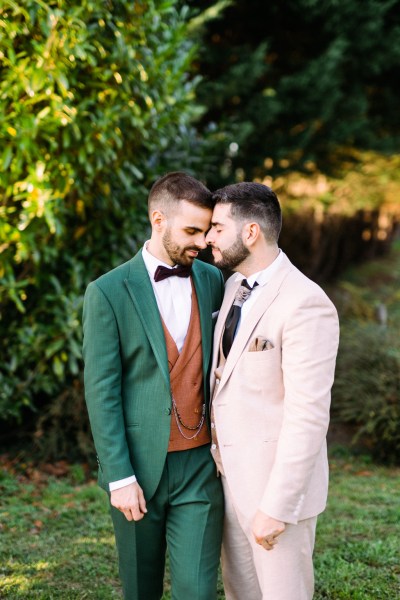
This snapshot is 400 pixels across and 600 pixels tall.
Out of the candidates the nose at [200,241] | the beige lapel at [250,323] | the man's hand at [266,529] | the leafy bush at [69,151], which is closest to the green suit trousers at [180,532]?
the man's hand at [266,529]

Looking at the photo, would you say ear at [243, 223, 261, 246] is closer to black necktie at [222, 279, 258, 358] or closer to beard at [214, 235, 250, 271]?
beard at [214, 235, 250, 271]

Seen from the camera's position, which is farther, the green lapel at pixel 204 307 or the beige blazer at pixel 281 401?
the green lapel at pixel 204 307

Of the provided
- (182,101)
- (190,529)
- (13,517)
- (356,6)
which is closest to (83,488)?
(13,517)

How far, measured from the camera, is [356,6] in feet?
29.7

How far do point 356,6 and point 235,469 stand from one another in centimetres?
844

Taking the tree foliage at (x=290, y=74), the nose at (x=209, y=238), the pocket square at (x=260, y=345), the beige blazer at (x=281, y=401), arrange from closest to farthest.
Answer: the beige blazer at (x=281, y=401) < the pocket square at (x=260, y=345) < the nose at (x=209, y=238) < the tree foliage at (x=290, y=74)

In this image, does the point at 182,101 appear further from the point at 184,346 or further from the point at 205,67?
the point at 205,67

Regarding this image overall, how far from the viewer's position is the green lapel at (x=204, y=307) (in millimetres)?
2715

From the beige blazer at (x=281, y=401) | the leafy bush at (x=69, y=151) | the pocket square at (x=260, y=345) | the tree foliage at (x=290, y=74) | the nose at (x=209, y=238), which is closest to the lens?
the beige blazer at (x=281, y=401)

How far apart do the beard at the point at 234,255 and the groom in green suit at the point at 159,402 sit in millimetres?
134

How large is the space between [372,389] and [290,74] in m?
5.56

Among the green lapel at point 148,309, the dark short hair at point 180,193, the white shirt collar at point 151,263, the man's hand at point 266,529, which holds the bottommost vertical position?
the man's hand at point 266,529

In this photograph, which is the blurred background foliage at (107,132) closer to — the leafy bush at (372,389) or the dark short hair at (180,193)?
the leafy bush at (372,389)

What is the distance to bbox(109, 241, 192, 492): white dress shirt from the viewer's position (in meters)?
2.75
